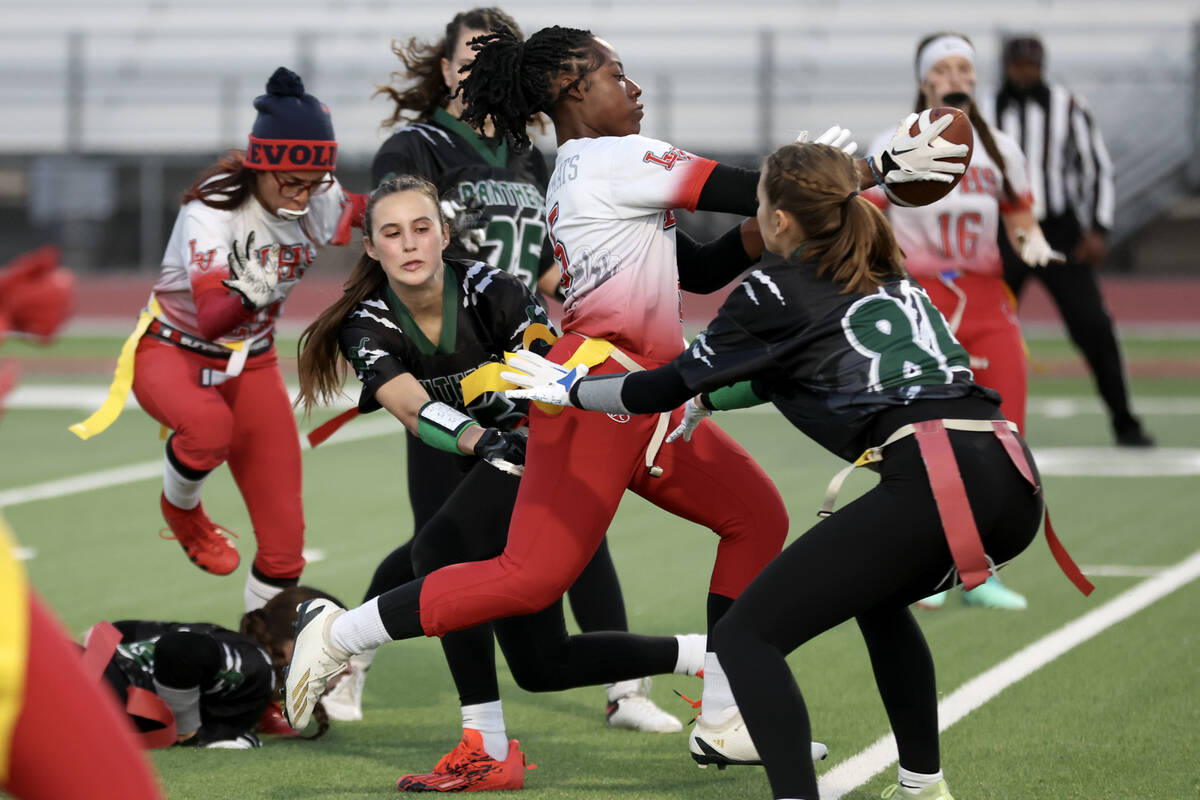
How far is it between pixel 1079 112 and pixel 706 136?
42.5 ft

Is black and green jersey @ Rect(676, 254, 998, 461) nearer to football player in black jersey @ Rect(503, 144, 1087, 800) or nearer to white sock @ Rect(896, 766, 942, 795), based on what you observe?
football player in black jersey @ Rect(503, 144, 1087, 800)

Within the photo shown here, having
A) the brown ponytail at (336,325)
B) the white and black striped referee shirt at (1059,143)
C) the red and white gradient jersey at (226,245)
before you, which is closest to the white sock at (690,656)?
the brown ponytail at (336,325)

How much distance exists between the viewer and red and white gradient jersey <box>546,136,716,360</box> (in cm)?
420

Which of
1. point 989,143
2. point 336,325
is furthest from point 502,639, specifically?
point 989,143

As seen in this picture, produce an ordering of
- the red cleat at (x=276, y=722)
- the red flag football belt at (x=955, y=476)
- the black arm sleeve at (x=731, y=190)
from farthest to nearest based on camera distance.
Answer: the red cleat at (x=276, y=722) < the black arm sleeve at (x=731, y=190) < the red flag football belt at (x=955, y=476)

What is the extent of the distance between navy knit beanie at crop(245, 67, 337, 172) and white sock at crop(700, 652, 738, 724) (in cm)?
232

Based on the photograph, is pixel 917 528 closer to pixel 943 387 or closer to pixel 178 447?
pixel 943 387

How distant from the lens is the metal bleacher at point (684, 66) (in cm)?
2236

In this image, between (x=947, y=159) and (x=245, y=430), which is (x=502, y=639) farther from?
(x=947, y=159)

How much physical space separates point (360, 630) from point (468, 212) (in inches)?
66.6

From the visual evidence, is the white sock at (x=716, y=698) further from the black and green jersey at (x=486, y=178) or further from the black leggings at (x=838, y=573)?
the black and green jersey at (x=486, y=178)

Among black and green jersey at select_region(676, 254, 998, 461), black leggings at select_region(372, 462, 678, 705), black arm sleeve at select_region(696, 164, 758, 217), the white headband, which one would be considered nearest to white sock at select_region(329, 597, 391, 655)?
black leggings at select_region(372, 462, 678, 705)

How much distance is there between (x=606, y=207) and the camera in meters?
4.27

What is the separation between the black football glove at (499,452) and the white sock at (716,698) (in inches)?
29.9
